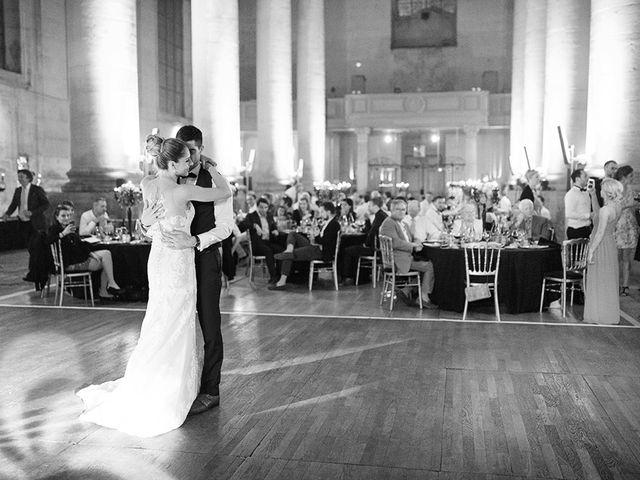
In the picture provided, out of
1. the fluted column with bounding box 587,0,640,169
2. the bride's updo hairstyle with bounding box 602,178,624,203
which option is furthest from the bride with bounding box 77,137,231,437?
the fluted column with bounding box 587,0,640,169

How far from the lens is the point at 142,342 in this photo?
4.36 metres

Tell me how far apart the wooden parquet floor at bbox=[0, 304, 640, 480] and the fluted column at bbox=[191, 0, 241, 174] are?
8751 millimetres

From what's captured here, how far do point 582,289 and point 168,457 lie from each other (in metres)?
5.96

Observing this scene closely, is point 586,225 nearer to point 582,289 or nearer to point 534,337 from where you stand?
point 582,289

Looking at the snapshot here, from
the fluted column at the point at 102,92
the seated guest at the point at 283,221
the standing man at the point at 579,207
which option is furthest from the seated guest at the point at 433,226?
the fluted column at the point at 102,92

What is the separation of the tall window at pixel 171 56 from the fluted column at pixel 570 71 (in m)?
14.5

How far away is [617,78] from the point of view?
10.5m

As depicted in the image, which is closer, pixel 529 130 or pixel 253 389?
pixel 253 389

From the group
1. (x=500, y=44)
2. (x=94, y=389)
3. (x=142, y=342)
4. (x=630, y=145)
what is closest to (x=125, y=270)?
(x=94, y=389)

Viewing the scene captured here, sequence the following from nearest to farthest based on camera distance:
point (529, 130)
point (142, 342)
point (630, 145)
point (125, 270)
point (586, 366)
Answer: point (142, 342) → point (586, 366) → point (125, 270) → point (630, 145) → point (529, 130)

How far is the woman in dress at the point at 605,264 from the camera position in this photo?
23.8 feet

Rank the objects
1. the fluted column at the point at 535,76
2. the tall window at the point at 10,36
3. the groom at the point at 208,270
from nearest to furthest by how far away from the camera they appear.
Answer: the groom at the point at 208,270 < the tall window at the point at 10,36 < the fluted column at the point at 535,76

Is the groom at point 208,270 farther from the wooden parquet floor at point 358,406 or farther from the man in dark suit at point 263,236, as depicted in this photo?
the man in dark suit at point 263,236

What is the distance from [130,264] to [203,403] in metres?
4.73
